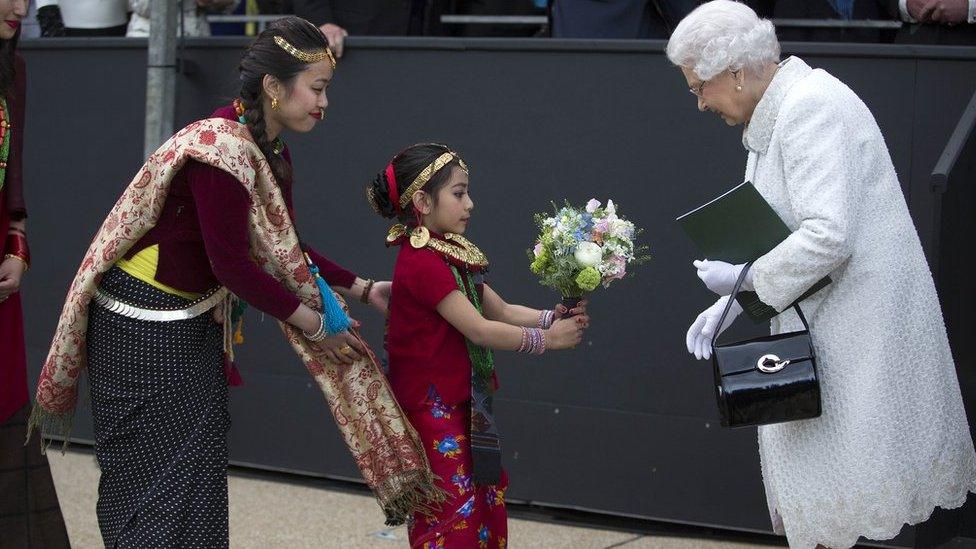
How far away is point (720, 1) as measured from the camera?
11.1ft

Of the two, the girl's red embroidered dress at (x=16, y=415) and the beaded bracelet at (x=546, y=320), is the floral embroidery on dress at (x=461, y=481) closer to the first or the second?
the beaded bracelet at (x=546, y=320)

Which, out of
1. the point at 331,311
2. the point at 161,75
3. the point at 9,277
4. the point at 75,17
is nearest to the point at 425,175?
the point at 331,311

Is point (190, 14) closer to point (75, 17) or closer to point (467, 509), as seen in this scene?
point (75, 17)

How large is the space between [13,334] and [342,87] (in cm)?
205

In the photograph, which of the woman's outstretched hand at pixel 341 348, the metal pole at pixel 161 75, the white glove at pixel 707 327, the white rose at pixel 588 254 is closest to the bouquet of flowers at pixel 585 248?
the white rose at pixel 588 254

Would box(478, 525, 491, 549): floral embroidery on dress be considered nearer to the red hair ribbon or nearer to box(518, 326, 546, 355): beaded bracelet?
box(518, 326, 546, 355): beaded bracelet

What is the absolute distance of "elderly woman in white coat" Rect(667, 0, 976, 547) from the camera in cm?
316

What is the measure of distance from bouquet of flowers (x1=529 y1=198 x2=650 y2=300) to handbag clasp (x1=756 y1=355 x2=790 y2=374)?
1.70 feet

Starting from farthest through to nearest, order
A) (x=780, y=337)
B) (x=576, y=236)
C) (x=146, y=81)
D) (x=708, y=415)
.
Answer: (x=146, y=81) < (x=708, y=415) < (x=576, y=236) < (x=780, y=337)

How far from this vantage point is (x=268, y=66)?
354 centimetres

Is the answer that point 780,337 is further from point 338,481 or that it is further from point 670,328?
point 338,481

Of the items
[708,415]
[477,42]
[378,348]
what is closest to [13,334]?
[378,348]

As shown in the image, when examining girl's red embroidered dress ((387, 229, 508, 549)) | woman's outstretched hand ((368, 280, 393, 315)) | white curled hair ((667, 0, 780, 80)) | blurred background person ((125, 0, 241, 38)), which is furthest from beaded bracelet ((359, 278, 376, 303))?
blurred background person ((125, 0, 241, 38))

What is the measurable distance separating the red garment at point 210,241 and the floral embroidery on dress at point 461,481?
71cm
